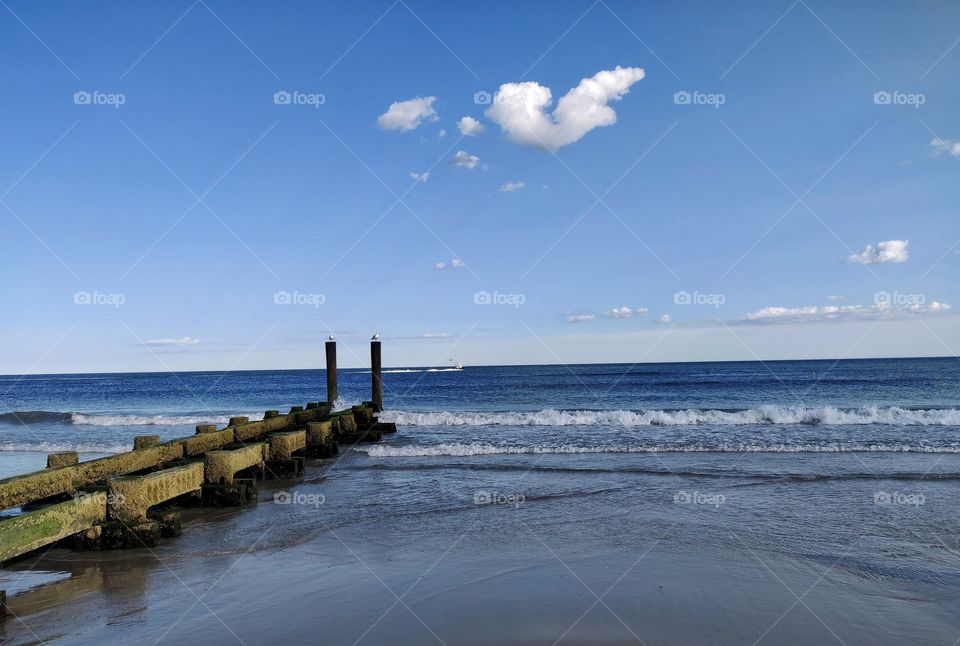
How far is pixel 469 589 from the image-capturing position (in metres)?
6.50

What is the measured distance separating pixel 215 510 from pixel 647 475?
8322 millimetres

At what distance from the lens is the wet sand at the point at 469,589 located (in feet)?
17.8

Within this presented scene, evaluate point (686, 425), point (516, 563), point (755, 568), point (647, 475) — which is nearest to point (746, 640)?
point (755, 568)

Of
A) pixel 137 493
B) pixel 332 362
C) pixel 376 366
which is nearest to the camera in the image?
pixel 137 493

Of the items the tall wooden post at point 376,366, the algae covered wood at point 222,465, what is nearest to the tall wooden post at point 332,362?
the tall wooden post at point 376,366

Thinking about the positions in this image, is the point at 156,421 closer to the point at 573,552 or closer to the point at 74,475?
the point at 74,475

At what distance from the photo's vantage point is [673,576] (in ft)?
22.5

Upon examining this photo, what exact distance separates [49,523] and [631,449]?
1365 cm

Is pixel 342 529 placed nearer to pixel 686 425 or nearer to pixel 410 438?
pixel 410 438

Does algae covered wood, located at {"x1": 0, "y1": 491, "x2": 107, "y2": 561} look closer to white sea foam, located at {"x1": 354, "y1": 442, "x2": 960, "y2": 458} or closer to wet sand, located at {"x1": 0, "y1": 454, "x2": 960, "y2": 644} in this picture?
wet sand, located at {"x1": 0, "y1": 454, "x2": 960, "y2": 644}

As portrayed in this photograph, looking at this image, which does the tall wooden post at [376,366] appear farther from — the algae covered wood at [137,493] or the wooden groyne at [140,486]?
the algae covered wood at [137,493]

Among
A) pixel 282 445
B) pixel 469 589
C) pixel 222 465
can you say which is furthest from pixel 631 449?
pixel 469 589

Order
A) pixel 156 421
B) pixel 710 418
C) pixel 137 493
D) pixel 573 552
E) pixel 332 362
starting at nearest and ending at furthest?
pixel 573 552 < pixel 137 493 < pixel 332 362 < pixel 710 418 < pixel 156 421

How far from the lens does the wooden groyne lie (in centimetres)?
734
